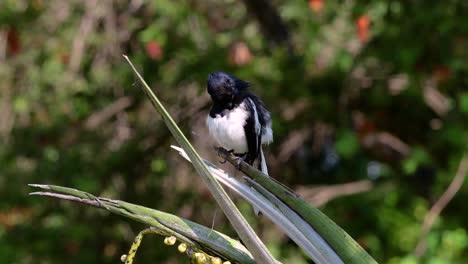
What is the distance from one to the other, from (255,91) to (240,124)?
1949 mm

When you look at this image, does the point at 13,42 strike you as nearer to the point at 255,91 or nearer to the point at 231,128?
the point at 255,91

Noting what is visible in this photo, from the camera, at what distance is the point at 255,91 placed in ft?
15.1

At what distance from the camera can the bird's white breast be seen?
8.79 feet

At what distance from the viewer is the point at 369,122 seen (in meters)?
4.97

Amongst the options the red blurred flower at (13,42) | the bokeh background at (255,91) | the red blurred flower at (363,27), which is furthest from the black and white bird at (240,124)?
the red blurred flower at (13,42)

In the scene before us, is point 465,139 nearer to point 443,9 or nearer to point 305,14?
A: point 443,9

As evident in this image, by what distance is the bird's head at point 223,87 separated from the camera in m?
2.60

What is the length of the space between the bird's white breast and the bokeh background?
5.44 ft

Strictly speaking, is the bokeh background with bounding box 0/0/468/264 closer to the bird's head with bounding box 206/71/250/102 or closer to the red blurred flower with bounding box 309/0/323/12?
the red blurred flower with bounding box 309/0/323/12

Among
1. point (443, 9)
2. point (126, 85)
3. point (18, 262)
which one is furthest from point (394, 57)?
point (18, 262)

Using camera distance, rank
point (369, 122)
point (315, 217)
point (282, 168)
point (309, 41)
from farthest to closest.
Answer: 1. point (282, 168)
2. point (369, 122)
3. point (309, 41)
4. point (315, 217)

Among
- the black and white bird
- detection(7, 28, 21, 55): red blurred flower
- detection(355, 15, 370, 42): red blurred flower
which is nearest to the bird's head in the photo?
the black and white bird

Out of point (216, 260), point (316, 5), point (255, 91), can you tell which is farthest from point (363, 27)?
point (216, 260)

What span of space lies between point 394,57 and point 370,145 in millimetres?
906
